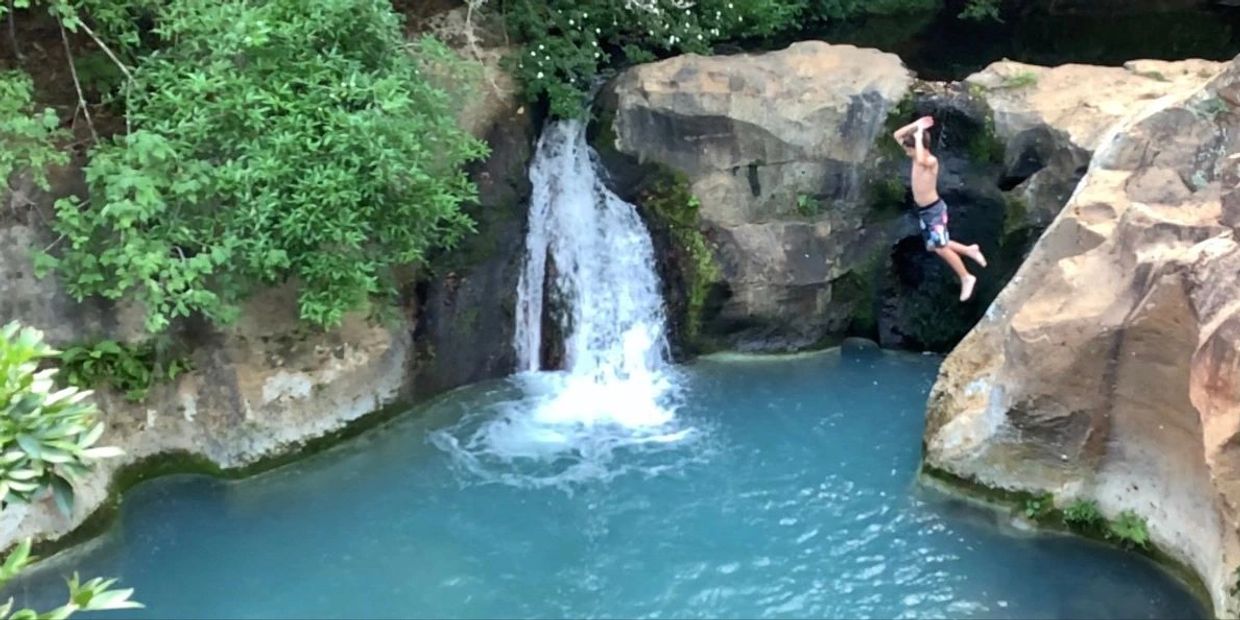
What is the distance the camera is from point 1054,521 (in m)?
7.93

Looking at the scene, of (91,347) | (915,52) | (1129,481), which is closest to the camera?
(1129,481)

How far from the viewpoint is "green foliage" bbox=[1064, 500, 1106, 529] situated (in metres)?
7.79

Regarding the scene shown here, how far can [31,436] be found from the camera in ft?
13.4

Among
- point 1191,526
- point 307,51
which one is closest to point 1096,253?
point 1191,526

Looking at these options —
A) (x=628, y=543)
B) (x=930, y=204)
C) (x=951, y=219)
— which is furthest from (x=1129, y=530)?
(x=951, y=219)

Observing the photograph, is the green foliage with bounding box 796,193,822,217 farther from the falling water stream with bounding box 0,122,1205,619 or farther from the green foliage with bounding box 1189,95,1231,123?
the green foliage with bounding box 1189,95,1231,123

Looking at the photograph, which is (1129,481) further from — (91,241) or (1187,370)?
(91,241)

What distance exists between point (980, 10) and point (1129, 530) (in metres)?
10.0

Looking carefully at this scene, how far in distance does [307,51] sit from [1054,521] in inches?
246

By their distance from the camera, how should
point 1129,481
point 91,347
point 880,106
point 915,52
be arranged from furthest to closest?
point 915,52
point 880,106
point 91,347
point 1129,481

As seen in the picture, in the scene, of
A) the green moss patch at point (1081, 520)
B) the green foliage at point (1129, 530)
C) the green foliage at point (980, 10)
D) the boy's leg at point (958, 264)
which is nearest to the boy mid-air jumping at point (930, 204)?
the boy's leg at point (958, 264)

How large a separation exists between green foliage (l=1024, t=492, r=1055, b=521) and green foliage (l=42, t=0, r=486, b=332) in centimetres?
482

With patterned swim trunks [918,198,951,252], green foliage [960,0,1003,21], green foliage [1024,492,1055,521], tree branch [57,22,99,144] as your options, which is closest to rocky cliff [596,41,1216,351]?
patterned swim trunks [918,198,951,252]

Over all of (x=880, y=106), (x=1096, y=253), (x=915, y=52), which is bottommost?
(x=1096, y=253)
